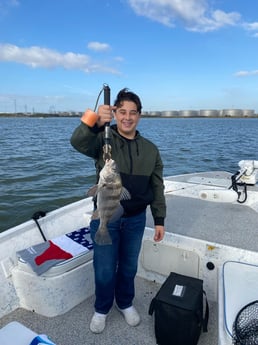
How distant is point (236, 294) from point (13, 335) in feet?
5.00

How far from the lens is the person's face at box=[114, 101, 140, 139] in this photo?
8.09ft

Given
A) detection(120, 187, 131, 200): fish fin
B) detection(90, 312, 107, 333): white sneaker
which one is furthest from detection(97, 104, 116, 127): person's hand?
detection(90, 312, 107, 333): white sneaker

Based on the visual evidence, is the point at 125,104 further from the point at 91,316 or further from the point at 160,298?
the point at 91,316

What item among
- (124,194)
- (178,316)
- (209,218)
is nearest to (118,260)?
(178,316)

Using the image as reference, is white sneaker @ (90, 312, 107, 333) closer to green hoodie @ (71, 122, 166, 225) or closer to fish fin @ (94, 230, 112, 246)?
fish fin @ (94, 230, 112, 246)

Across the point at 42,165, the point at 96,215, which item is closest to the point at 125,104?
the point at 96,215

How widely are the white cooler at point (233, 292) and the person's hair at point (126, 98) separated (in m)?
1.52

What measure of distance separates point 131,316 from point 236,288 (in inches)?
45.5

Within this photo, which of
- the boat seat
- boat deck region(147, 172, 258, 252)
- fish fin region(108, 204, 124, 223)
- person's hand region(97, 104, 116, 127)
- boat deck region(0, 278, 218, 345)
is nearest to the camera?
person's hand region(97, 104, 116, 127)

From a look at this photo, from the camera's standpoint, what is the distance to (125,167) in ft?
8.31

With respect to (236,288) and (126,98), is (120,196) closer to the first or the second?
(126,98)

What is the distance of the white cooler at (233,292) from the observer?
1.95 m

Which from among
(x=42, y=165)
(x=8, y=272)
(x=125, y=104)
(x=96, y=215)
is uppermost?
(x=125, y=104)

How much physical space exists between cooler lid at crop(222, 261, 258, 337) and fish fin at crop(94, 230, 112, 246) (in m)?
0.94
